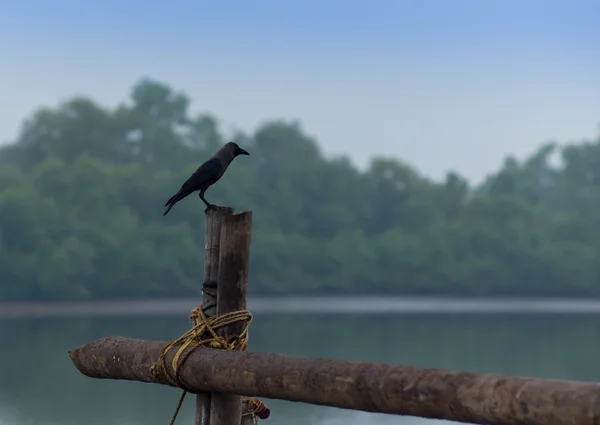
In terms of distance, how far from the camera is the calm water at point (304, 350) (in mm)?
23156

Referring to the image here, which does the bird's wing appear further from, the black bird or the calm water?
the calm water

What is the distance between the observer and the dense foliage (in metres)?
49.7

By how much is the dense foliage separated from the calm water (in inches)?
214

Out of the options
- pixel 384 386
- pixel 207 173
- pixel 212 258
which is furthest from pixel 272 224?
pixel 384 386

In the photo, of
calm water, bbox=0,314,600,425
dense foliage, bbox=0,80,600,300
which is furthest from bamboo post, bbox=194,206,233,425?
dense foliage, bbox=0,80,600,300

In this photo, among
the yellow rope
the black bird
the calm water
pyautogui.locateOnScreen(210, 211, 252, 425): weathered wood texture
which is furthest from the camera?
the calm water

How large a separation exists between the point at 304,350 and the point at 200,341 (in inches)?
1170

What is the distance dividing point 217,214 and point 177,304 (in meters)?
44.3

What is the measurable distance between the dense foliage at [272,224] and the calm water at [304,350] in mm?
5432

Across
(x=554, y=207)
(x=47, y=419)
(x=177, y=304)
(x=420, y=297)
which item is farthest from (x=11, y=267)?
(x=554, y=207)

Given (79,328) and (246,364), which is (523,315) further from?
(246,364)

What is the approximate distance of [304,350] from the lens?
110 ft

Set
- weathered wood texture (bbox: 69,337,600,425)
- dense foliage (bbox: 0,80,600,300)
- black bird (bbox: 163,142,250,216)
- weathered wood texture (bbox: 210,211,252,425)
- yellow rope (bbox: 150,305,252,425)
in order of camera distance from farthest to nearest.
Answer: dense foliage (bbox: 0,80,600,300) → black bird (bbox: 163,142,250,216) → weathered wood texture (bbox: 210,211,252,425) → yellow rope (bbox: 150,305,252,425) → weathered wood texture (bbox: 69,337,600,425)

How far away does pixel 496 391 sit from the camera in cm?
289
